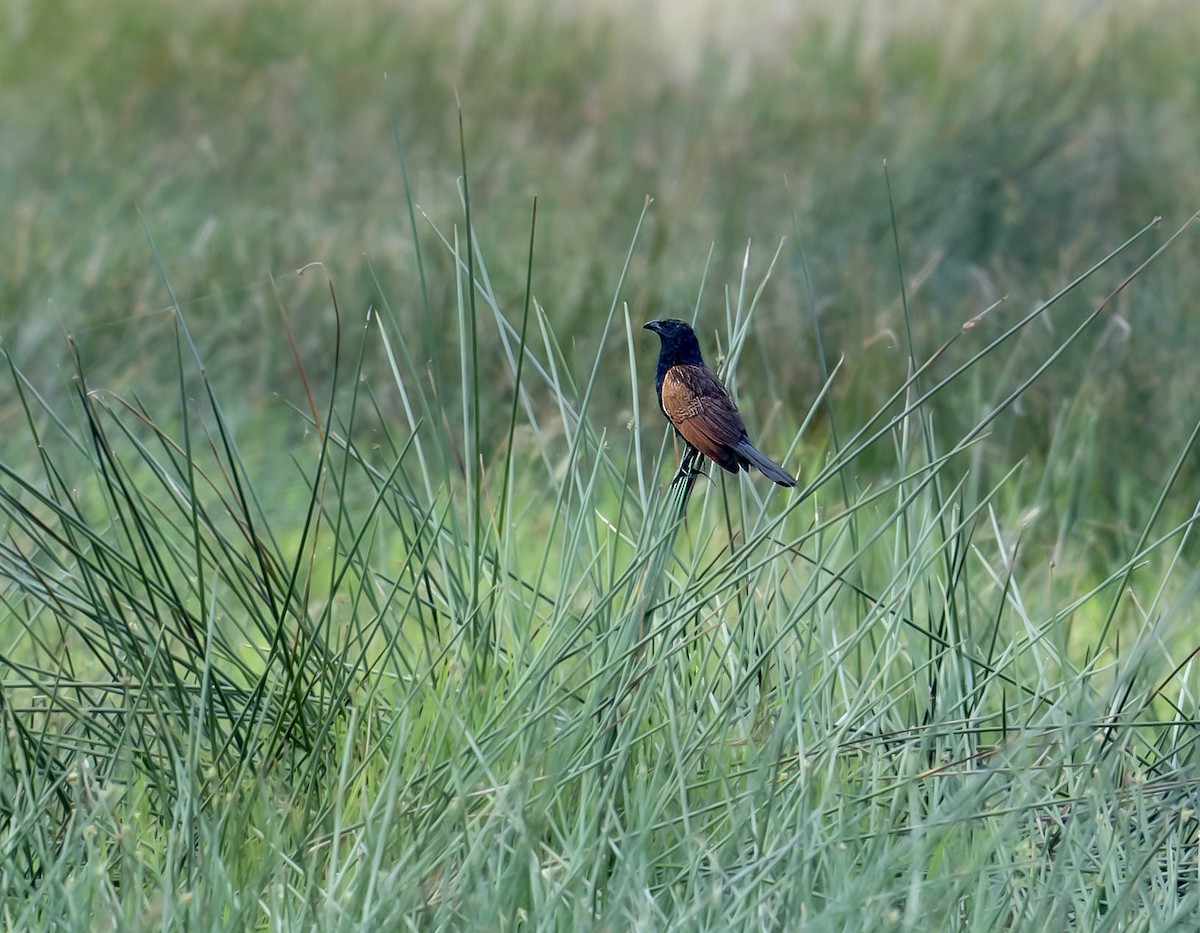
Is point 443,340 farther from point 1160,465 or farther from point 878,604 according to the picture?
point 878,604

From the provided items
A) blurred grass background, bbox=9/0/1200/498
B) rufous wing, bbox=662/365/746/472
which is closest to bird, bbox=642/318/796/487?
rufous wing, bbox=662/365/746/472

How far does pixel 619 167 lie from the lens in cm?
489

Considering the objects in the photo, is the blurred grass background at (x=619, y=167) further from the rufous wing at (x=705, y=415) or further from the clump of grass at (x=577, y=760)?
the rufous wing at (x=705, y=415)

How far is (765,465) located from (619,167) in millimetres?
3782

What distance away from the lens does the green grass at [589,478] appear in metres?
1.34

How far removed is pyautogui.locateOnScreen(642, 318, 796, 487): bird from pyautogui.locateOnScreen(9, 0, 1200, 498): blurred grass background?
5.72ft

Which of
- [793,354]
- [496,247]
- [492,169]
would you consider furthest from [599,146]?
[793,354]

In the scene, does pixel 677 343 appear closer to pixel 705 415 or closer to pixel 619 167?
pixel 705 415

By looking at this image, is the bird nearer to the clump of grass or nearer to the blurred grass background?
the clump of grass

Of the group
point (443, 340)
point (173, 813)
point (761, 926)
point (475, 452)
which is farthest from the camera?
point (443, 340)

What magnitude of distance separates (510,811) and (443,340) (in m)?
2.57

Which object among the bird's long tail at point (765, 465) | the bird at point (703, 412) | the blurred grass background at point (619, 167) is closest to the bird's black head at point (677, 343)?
the bird at point (703, 412)

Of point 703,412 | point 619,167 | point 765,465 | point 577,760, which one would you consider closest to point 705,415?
point 703,412

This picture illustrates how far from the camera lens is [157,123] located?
5160 millimetres
